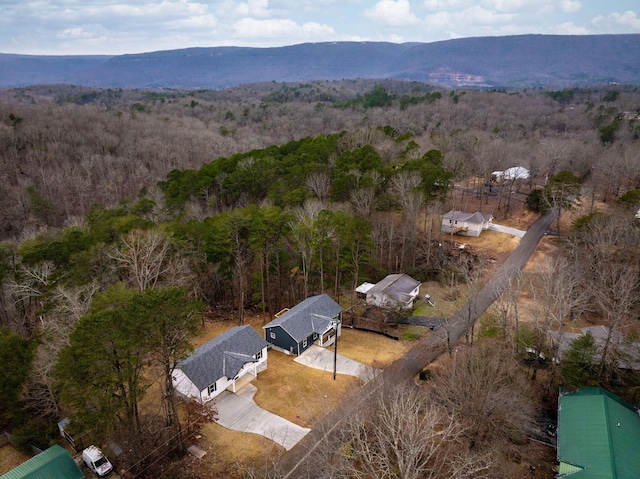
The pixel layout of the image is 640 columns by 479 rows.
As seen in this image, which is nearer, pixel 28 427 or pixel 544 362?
pixel 28 427

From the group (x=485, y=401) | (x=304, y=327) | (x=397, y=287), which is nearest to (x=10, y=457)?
(x=304, y=327)

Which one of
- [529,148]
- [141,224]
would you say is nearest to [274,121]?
[529,148]

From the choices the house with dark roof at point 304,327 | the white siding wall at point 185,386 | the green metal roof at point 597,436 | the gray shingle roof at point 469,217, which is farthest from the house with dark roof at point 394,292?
the white siding wall at point 185,386

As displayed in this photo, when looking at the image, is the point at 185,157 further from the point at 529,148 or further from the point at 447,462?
the point at 447,462

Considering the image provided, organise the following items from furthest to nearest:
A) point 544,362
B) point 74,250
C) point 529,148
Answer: point 529,148
point 74,250
point 544,362

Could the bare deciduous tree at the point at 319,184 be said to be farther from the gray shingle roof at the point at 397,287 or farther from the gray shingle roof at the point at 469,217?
the gray shingle roof at the point at 469,217
